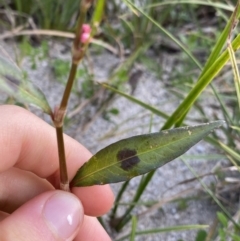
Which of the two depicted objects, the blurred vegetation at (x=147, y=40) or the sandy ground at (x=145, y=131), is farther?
the blurred vegetation at (x=147, y=40)

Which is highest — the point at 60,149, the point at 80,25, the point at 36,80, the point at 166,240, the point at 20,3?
the point at 80,25

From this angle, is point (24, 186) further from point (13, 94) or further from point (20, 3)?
point (20, 3)

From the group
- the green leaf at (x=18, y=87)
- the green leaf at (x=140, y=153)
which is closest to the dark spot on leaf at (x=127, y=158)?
the green leaf at (x=140, y=153)

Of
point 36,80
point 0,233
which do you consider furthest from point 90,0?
point 36,80

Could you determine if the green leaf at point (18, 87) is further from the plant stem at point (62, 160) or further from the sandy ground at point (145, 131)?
the sandy ground at point (145, 131)

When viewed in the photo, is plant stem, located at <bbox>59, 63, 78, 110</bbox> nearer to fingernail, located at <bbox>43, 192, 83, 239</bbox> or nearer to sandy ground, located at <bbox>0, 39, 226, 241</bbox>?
fingernail, located at <bbox>43, 192, 83, 239</bbox>
